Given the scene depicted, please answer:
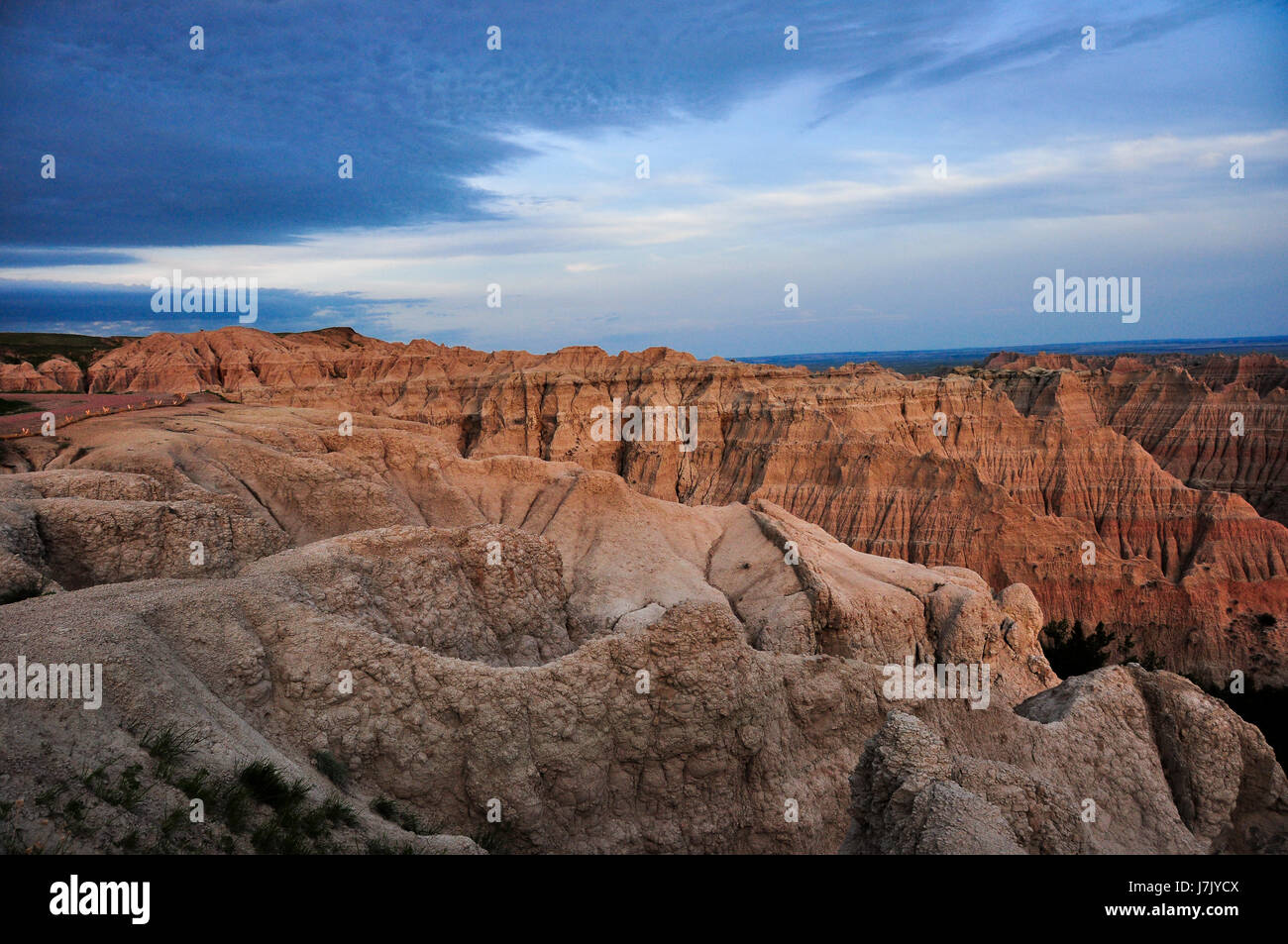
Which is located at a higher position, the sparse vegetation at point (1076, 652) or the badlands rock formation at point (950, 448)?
the badlands rock formation at point (950, 448)

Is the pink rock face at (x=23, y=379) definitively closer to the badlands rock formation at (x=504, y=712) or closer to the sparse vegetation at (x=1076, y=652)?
the badlands rock formation at (x=504, y=712)

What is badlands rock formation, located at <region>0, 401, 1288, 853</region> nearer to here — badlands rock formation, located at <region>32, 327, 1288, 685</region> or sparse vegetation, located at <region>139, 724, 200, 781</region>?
sparse vegetation, located at <region>139, 724, 200, 781</region>

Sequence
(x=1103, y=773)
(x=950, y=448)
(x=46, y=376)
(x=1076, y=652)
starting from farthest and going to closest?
(x=46, y=376) → (x=950, y=448) → (x=1076, y=652) → (x=1103, y=773)

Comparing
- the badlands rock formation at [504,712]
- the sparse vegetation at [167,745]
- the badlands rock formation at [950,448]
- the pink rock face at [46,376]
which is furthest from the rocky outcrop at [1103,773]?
the pink rock face at [46,376]

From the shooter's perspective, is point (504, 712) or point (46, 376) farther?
point (46, 376)

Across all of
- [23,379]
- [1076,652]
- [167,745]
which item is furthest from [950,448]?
[23,379]

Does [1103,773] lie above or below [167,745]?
below

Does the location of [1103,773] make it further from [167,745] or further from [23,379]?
[23,379]

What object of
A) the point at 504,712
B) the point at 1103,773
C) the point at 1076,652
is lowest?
the point at 1076,652
